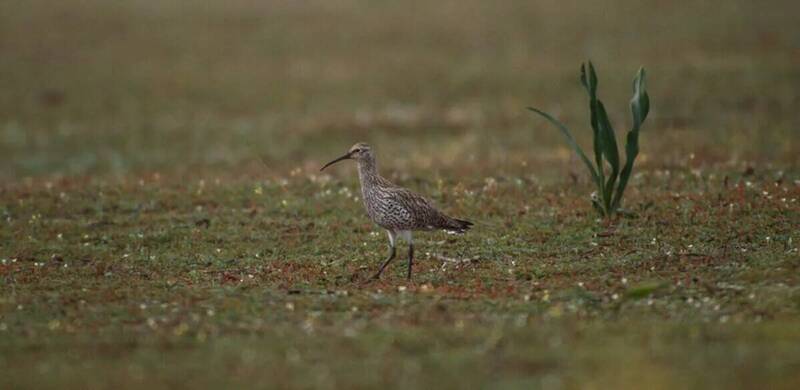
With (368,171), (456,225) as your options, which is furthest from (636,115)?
(368,171)

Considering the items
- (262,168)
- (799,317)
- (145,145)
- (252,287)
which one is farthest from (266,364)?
(145,145)

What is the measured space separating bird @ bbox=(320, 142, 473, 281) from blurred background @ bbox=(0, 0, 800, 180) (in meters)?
9.37

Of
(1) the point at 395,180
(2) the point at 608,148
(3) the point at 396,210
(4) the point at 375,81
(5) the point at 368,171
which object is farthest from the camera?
(4) the point at 375,81

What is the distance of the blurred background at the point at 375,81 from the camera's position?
3081 cm

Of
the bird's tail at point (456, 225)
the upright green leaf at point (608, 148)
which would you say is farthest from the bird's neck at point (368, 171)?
the upright green leaf at point (608, 148)

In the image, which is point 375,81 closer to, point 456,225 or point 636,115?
point 636,115

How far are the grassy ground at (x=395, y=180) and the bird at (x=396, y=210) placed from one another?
578 mm

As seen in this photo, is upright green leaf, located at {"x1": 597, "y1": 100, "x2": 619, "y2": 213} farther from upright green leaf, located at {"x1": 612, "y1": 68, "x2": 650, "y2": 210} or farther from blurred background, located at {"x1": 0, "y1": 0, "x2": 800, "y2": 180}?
blurred background, located at {"x1": 0, "y1": 0, "x2": 800, "y2": 180}

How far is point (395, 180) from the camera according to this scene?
23938mm

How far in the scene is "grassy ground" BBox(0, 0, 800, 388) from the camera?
1194 centimetres

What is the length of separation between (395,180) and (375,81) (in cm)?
1576

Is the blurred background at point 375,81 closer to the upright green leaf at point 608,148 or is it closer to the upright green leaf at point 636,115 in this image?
the upright green leaf at point 608,148

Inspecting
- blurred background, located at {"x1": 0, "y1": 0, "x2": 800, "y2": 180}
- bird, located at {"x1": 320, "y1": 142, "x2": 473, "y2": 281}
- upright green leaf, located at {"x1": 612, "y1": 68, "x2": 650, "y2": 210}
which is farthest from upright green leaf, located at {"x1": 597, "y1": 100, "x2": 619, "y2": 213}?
blurred background, located at {"x1": 0, "y1": 0, "x2": 800, "y2": 180}

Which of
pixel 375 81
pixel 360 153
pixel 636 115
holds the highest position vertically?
pixel 375 81
